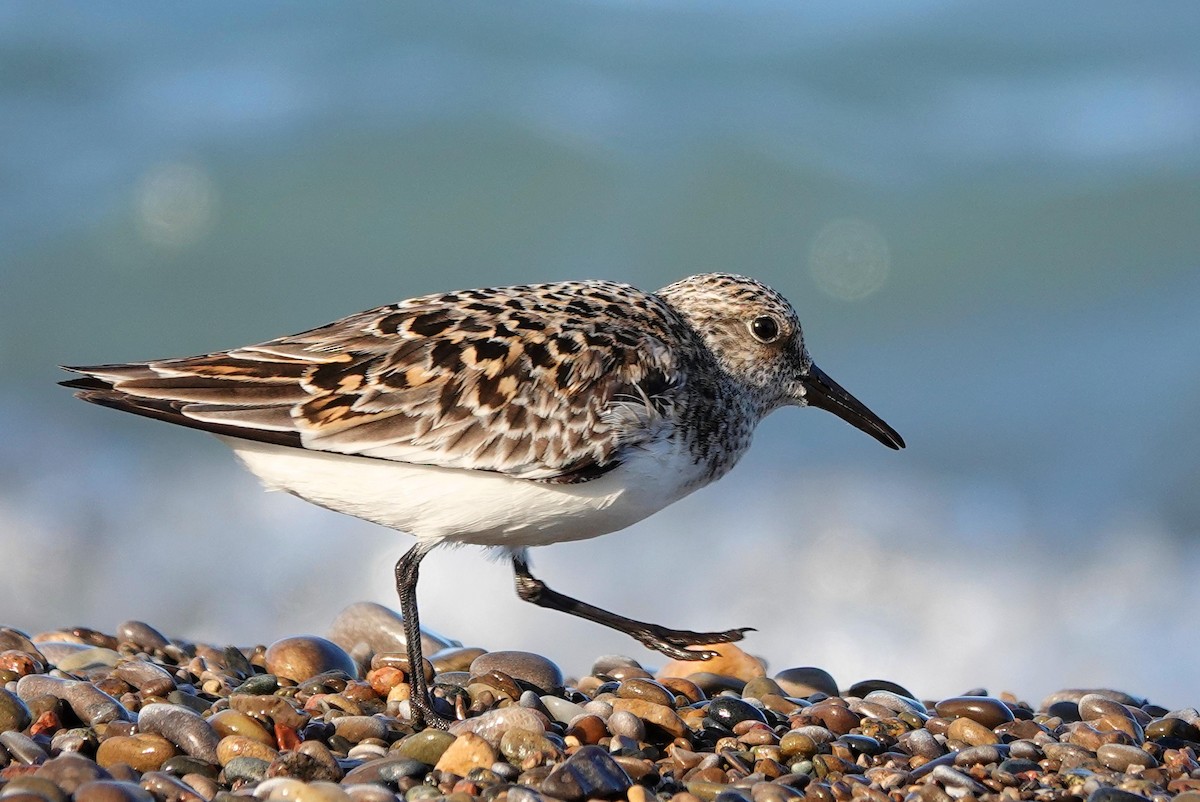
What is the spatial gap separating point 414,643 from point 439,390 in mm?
1091

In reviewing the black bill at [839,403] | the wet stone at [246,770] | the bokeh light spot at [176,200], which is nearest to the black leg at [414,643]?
Answer: the wet stone at [246,770]

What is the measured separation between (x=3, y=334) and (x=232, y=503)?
4.51m

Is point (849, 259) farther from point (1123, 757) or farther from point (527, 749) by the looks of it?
point (527, 749)

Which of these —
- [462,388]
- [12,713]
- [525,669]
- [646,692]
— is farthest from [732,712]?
[12,713]

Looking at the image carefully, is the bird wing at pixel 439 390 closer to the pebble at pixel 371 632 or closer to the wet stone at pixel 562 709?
the wet stone at pixel 562 709

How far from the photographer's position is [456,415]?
233 inches

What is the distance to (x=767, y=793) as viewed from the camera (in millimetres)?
4762

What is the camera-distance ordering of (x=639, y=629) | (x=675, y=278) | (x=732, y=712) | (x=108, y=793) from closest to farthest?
(x=108, y=793) → (x=732, y=712) → (x=639, y=629) → (x=675, y=278)

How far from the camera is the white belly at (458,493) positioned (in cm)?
588

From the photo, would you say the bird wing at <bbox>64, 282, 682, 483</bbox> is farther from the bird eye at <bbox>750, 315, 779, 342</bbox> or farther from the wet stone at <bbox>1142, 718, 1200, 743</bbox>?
the wet stone at <bbox>1142, 718, 1200, 743</bbox>

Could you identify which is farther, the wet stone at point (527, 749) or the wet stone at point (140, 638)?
the wet stone at point (140, 638)

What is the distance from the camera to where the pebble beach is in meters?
4.71

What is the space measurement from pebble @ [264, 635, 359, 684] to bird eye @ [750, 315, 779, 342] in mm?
2593

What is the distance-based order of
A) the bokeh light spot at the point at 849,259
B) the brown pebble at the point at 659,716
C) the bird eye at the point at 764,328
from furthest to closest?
1. the bokeh light spot at the point at 849,259
2. the bird eye at the point at 764,328
3. the brown pebble at the point at 659,716
